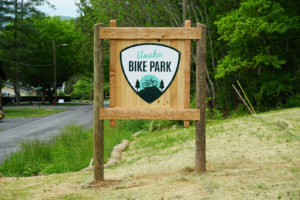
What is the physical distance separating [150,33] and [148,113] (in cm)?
140

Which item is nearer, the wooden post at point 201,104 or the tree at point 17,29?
the wooden post at point 201,104

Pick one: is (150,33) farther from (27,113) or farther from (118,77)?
A: (27,113)

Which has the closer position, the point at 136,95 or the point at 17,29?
the point at 136,95

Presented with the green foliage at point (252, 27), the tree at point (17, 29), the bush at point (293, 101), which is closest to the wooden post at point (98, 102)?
the green foliage at point (252, 27)

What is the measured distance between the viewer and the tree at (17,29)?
40625 mm

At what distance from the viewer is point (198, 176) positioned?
18.1 feet

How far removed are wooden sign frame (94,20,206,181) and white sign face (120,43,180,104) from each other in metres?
0.09

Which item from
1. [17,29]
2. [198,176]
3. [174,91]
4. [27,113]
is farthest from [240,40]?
[17,29]

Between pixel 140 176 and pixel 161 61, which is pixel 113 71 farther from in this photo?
pixel 140 176

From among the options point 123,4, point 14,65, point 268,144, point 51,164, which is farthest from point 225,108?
point 14,65

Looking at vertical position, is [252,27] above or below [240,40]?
above

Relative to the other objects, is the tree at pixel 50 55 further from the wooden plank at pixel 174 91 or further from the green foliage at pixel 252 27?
the wooden plank at pixel 174 91

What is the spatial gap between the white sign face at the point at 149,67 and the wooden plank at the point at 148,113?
230 millimetres

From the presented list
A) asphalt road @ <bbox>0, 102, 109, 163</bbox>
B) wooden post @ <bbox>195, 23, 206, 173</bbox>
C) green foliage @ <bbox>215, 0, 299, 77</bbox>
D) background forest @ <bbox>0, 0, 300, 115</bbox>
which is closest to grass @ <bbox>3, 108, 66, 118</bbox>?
asphalt road @ <bbox>0, 102, 109, 163</bbox>
